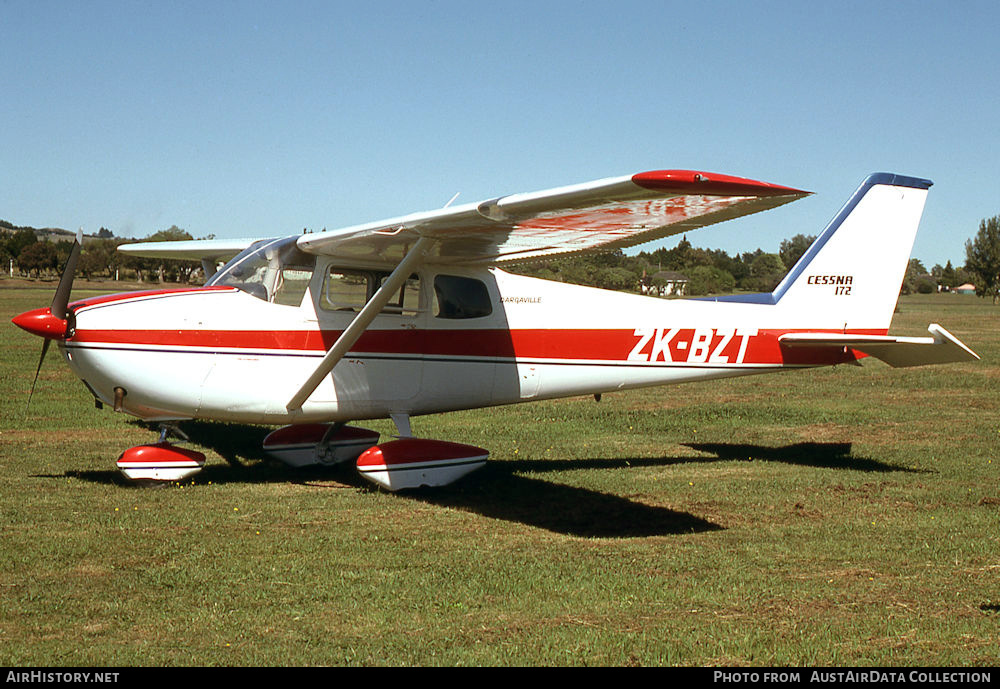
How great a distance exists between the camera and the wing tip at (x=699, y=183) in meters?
5.09

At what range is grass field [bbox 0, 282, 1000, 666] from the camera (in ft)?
15.0

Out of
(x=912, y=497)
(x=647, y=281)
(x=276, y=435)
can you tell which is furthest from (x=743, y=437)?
(x=647, y=281)

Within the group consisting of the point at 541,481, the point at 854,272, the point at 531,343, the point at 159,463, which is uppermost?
the point at 854,272

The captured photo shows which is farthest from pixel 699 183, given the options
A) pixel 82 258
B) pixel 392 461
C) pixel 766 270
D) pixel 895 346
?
pixel 766 270

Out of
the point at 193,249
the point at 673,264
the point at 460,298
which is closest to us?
the point at 460,298

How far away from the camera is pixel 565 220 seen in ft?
22.0

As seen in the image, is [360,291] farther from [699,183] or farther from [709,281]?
[709,281]

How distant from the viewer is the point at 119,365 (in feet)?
24.6

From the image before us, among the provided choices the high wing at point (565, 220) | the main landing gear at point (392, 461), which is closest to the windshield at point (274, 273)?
the high wing at point (565, 220)

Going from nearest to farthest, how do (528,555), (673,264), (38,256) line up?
(528,555) → (38,256) → (673,264)

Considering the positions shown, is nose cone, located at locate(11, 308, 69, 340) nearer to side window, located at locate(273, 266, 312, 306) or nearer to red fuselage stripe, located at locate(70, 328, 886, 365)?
red fuselage stripe, located at locate(70, 328, 886, 365)

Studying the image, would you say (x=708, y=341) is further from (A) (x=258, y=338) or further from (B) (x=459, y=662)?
(B) (x=459, y=662)

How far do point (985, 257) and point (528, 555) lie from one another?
99.5m
